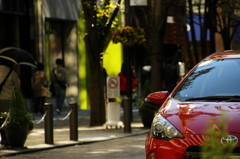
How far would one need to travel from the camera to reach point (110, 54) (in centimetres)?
2886

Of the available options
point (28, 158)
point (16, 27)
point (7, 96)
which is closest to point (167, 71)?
point (16, 27)

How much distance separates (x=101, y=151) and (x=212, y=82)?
4690 mm

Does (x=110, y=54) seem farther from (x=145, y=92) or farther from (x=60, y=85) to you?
(x=145, y=92)

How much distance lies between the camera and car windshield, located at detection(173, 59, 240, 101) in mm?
6500

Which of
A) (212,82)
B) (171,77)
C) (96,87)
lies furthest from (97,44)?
(212,82)

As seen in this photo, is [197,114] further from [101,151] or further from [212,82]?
[101,151]

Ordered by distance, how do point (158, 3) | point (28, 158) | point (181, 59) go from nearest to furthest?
1. point (28, 158)
2. point (158, 3)
3. point (181, 59)

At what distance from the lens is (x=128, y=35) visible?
18547 mm

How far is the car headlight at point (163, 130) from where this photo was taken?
18.9 feet

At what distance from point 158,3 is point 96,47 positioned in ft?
9.16

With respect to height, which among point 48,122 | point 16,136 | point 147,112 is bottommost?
point 147,112

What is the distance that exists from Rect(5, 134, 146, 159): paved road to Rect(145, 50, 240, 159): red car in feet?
10.8

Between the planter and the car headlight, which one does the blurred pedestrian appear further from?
the car headlight

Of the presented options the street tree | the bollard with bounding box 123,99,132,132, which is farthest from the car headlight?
the street tree
